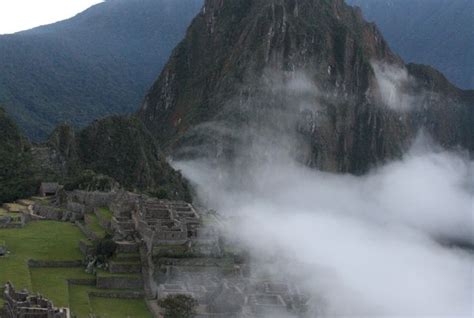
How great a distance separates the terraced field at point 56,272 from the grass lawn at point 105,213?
69 cm

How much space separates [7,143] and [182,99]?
76756 millimetres

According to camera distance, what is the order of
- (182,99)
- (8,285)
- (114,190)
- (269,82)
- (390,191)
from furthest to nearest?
(390,191), (182,99), (269,82), (114,190), (8,285)

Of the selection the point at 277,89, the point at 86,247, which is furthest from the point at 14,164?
the point at 277,89

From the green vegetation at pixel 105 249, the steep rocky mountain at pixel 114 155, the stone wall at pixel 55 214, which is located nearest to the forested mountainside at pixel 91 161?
the steep rocky mountain at pixel 114 155

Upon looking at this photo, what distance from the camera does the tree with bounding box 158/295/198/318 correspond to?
36.1 m

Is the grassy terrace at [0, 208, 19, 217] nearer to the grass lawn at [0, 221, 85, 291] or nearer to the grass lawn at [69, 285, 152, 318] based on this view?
the grass lawn at [0, 221, 85, 291]

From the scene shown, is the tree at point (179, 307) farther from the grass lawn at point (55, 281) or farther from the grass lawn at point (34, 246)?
the grass lawn at point (34, 246)

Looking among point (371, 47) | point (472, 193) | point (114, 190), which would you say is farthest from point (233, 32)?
point (114, 190)

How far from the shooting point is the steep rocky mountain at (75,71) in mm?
134500

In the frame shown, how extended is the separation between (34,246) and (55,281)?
19.4 feet

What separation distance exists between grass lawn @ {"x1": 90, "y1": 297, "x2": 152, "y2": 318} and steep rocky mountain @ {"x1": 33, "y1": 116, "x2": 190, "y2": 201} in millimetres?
42191

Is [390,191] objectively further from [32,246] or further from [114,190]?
[32,246]

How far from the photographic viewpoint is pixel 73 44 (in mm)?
176375

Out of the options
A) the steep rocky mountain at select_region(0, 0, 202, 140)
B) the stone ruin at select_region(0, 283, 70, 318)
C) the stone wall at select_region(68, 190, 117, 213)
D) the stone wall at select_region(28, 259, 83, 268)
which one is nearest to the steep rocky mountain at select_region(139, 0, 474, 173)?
the steep rocky mountain at select_region(0, 0, 202, 140)
